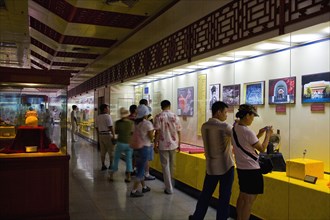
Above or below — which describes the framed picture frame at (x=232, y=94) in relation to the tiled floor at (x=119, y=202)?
above

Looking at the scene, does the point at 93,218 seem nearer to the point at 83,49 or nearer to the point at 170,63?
the point at 170,63

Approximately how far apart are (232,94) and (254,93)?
0.45m

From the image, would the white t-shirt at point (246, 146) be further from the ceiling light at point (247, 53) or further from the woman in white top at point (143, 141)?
the woman in white top at point (143, 141)

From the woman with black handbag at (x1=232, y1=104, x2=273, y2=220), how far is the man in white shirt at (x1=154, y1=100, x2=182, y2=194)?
2163 mm

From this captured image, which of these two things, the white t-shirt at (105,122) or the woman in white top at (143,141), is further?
the white t-shirt at (105,122)

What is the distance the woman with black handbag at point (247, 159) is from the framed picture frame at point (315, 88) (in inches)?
27.6

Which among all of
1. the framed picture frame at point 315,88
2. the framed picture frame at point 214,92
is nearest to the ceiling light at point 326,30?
the framed picture frame at point 315,88

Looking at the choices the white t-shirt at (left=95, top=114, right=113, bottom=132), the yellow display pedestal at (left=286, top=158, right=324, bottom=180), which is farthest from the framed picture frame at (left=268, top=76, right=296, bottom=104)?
the white t-shirt at (left=95, top=114, right=113, bottom=132)

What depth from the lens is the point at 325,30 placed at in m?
3.15

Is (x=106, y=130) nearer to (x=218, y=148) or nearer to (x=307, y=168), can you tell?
(x=218, y=148)

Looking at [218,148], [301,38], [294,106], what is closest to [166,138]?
[218,148]

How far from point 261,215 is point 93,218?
84.3 inches

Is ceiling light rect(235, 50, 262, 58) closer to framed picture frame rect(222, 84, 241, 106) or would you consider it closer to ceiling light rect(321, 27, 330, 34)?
framed picture frame rect(222, 84, 241, 106)

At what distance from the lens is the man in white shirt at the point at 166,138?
5.57 m
